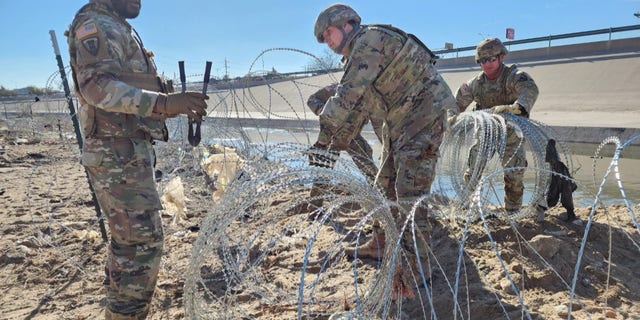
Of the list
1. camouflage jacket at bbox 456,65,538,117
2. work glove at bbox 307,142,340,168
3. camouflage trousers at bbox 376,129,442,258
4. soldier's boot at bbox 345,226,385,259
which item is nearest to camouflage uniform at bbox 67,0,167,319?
work glove at bbox 307,142,340,168

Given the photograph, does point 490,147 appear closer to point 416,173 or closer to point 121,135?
point 416,173

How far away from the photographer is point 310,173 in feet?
6.49

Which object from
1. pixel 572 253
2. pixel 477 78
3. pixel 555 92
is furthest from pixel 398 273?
pixel 555 92

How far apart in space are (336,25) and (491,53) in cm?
190

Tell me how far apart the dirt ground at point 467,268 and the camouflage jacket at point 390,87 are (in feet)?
2.34

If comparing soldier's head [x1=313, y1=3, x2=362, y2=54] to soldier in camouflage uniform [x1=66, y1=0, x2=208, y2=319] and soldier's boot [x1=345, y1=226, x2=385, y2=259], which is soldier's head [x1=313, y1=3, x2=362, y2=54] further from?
soldier's boot [x1=345, y1=226, x2=385, y2=259]

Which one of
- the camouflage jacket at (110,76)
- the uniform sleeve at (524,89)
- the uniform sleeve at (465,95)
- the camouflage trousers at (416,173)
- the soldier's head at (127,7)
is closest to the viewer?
the camouflage jacket at (110,76)

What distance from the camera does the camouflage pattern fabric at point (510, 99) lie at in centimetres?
390

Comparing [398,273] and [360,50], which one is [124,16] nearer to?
[360,50]

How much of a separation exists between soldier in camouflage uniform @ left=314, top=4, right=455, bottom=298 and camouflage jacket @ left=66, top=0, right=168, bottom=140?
1043mm

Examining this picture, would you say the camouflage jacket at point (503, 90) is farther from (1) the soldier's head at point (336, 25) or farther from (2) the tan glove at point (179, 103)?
(2) the tan glove at point (179, 103)

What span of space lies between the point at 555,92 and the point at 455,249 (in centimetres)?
1611

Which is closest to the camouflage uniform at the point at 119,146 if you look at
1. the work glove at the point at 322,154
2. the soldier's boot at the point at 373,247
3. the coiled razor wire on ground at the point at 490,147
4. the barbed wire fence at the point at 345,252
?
the barbed wire fence at the point at 345,252

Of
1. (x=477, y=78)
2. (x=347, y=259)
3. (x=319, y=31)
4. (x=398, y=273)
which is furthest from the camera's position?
(x=477, y=78)
